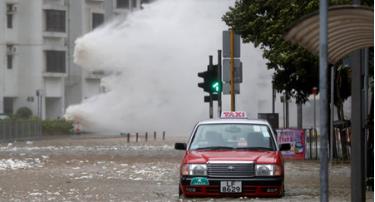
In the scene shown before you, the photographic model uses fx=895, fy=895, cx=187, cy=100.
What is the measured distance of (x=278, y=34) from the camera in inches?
969

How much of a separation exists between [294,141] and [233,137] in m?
12.7

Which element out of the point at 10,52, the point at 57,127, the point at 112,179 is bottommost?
the point at 112,179

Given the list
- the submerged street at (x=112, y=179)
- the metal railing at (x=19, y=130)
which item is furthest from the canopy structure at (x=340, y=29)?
the metal railing at (x=19, y=130)

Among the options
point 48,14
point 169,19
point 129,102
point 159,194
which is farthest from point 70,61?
point 159,194

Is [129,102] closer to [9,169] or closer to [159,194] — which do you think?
[9,169]

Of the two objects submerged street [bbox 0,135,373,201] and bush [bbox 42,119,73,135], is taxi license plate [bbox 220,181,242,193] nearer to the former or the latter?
submerged street [bbox 0,135,373,201]

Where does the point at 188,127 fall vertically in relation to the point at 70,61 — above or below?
below

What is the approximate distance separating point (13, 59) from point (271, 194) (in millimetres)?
58331

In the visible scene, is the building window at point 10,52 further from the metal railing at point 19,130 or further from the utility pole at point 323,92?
the utility pole at point 323,92

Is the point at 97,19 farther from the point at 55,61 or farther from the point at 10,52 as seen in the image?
the point at 10,52

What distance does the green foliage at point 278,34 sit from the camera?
23406 millimetres

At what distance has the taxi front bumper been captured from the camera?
15.5 m

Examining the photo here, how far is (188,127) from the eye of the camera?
60969 millimetres

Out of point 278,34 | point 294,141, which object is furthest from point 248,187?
point 294,141
